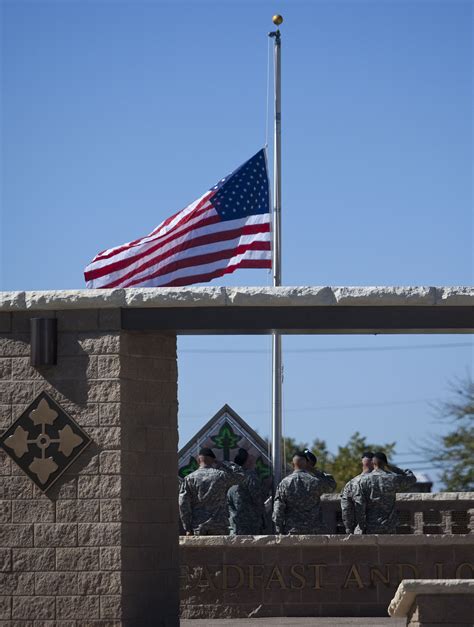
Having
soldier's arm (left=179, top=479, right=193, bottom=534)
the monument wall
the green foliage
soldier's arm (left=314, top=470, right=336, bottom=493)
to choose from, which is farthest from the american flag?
the green foliage

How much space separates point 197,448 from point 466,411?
2966 cm

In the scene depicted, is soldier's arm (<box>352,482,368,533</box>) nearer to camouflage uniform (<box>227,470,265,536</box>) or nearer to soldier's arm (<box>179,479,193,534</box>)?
camouflage uniform (<box>227,470,265,536</box>)

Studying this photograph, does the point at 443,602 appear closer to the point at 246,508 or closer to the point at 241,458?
the point at 246,508

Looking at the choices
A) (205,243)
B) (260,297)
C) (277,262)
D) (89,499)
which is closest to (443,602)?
(260,297)

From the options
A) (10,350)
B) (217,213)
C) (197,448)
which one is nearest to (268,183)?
(217,213)

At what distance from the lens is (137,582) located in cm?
1306

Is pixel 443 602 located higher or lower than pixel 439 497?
lower

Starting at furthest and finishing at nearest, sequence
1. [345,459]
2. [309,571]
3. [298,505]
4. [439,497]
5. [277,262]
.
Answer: [345,459]
[277,262]
[439,497]
[298,505]
[309,571]

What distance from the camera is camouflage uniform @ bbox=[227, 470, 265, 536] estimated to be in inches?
671

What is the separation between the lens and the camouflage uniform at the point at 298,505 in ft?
53.6

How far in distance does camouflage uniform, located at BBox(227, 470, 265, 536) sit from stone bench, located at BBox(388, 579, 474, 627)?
5.88 metres

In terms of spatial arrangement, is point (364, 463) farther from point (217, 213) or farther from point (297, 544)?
point (217, 213)

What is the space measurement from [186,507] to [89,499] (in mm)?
4033

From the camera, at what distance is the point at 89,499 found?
12.9 m
